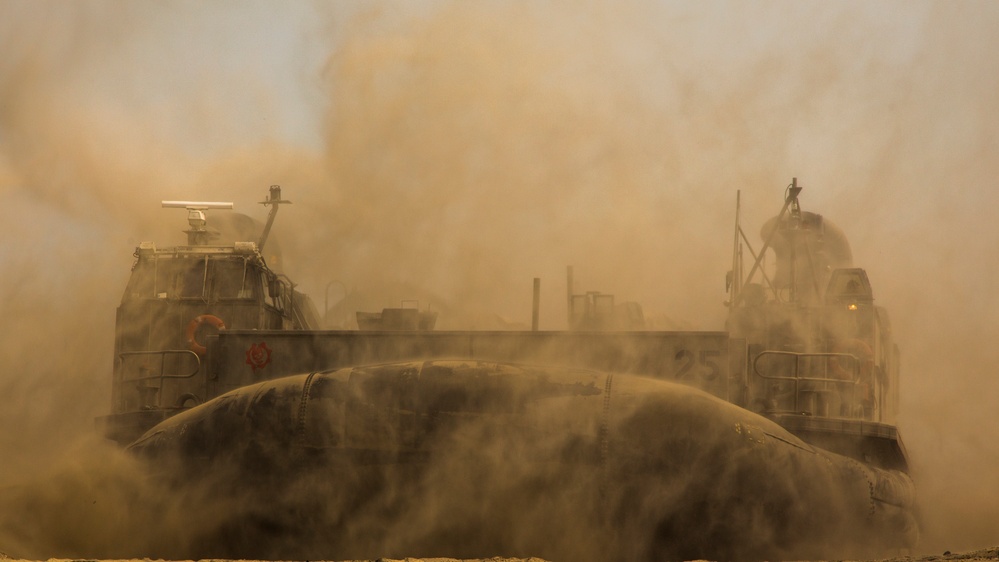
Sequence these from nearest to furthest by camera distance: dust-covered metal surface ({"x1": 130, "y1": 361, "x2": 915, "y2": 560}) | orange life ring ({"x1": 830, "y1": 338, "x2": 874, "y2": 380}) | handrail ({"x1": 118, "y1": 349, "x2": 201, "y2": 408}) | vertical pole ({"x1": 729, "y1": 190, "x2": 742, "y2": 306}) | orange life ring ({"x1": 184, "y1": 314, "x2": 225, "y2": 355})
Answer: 1. dust-covered metal surface ({"x1": 130, "y1": 361, "x2": 915, "y2": 560})
2. handrail ({"x1": 118, "y1": 349, "x2": 201, "y2": 408})
3. orange life ring ({"x1": 184, "y1": 314, "x2": 225, "y2": 355})
4. orange life ring ({"x1": 830, "y1": 338, "x2": 874, "y2": 380})
5. vertical pole ({"x1": 729, "y1": 190, "x2": 742, "y2": 306})

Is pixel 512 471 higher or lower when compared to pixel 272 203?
lower

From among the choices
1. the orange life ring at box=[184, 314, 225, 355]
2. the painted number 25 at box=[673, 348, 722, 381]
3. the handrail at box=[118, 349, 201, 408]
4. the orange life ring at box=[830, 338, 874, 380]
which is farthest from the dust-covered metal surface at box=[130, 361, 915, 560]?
the orange life ring at box=[830, 338, 874, 380]

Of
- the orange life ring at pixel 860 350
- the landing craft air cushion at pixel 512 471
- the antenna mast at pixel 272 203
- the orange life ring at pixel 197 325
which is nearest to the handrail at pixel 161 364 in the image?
the orange life ring at pixel 197 325

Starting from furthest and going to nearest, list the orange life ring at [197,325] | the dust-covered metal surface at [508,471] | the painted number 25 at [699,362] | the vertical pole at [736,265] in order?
1. the vertical pole at [736,265]
2. the orange life ring at [197,325]
3. the painted number 25 at [699,362]
4. the dust-covered metal surface at [508,471]

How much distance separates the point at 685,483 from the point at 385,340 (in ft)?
11.1

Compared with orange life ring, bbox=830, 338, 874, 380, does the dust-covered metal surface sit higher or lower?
lower

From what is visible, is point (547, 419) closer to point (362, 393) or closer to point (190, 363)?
point (362, 393)

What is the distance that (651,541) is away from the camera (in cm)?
815

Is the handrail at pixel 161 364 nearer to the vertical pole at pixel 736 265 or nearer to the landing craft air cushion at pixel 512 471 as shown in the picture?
the landing craft air cushion at pixel 512 471

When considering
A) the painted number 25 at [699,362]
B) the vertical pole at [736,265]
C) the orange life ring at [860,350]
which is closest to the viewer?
the painted number 25 at [699,362]

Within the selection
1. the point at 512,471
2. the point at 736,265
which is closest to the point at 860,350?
the point at 736,265

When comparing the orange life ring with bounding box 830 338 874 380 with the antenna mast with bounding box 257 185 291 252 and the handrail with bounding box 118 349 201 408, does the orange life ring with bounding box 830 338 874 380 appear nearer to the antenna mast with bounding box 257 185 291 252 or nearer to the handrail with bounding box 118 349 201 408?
the handrail with bounding box 118 349 201 408

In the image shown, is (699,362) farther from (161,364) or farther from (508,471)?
(161,364)

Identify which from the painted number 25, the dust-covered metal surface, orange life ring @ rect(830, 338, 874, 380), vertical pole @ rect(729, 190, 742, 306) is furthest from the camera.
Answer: vertical pole @ rect(729, 190, 742, 306)
